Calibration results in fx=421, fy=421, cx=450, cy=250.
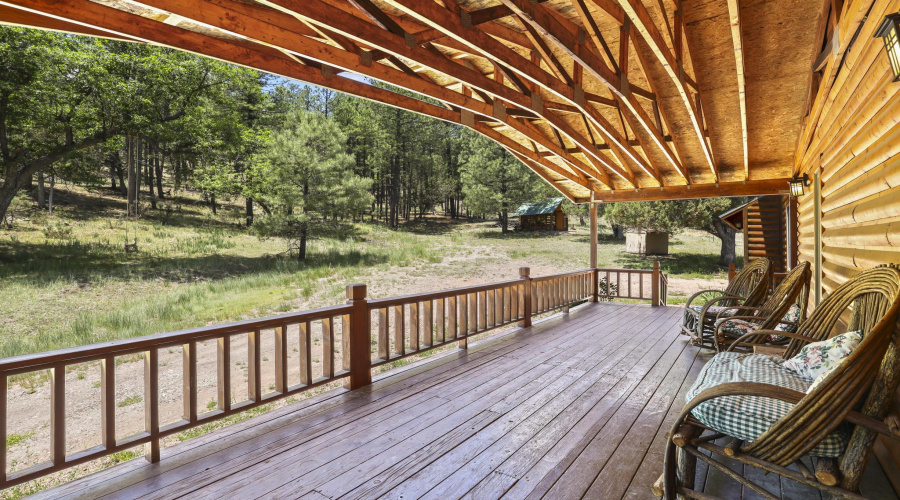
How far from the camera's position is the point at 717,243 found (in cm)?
2509

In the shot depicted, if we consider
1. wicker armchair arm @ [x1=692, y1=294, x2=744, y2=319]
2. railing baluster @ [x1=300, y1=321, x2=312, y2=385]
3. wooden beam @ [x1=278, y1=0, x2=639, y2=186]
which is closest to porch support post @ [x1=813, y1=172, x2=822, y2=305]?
wicker armchair arm @ [x1=692, y1=294, x2=744, y2=319]

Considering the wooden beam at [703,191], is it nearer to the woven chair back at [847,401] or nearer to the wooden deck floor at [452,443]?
the wooden deck floor at [452,443]

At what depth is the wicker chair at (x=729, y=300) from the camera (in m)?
4.35

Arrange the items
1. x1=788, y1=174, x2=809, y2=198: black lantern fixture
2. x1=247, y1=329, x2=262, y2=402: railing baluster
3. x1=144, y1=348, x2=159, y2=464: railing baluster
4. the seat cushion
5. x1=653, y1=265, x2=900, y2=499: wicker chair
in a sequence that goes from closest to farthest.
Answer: x1=653, y1=265, x2=900, y2=499: wicker chair → x1=144, y1=348, x2=159, y2=464: railing baluster → x1=247, y1=329, x2=262, y2=402: railing baluster → the seat cushion → x1=788, y1=174, x2=809, y2=198: black lantern fixture

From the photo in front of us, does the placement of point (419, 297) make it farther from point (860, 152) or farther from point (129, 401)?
Result: point (129, 401)

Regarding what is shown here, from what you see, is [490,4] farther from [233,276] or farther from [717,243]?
[717,243]

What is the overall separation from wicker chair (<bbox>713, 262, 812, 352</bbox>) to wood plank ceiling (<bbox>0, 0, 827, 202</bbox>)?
1.71 m

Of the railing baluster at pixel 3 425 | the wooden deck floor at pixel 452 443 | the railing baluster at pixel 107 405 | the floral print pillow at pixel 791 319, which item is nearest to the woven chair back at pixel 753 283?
the floral print pillow at pixel 791 319

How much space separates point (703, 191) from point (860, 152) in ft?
18.5

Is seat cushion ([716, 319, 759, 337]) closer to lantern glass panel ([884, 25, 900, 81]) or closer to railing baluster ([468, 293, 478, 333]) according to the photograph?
railing baluster ([468, 293, 478, 333])

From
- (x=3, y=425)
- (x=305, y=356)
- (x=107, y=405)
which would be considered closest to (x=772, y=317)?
(x=305, y=356)

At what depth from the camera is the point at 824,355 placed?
6.68 feet

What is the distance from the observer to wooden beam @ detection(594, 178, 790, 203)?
7129 millimetres

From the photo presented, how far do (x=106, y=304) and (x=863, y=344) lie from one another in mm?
14259
